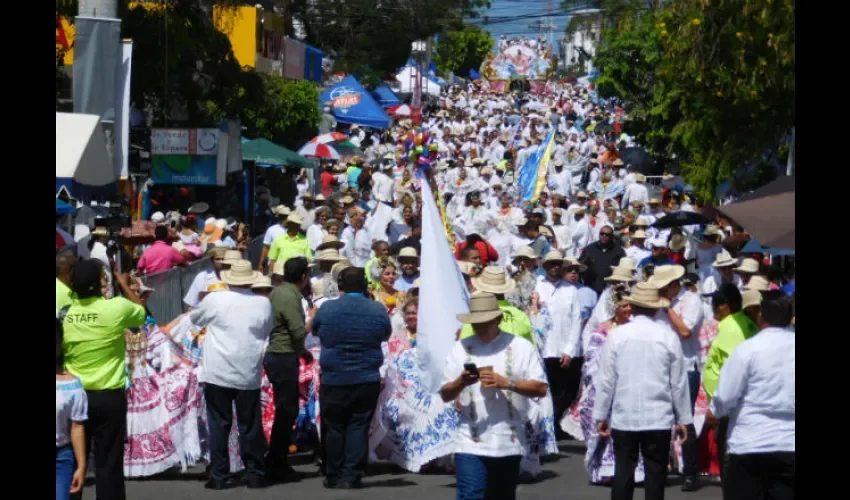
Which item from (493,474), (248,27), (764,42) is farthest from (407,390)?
(248,27)

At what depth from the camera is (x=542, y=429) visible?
11539mm

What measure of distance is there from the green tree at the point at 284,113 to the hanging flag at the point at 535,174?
5766mm

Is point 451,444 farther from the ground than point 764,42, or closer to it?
closer to it

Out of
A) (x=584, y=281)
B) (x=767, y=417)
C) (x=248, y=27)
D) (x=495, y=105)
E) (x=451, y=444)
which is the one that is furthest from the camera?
(x=495, y=105)

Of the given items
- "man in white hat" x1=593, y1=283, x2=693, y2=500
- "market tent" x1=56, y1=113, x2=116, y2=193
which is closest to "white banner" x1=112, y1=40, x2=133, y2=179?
"market tent" x1=56, y1=113, x2=116, y2=193

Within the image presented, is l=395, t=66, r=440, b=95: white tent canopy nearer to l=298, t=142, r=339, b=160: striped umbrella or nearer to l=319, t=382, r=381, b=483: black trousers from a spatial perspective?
l=298, t=142, r=339, b=160: striped umbrella

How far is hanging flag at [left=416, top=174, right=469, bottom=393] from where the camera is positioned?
9.43 metres

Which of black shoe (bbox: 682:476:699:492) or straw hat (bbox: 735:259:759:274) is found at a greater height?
straw hat (bbox: 735:259:759:274)

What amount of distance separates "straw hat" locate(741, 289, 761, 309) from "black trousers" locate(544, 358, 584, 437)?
137 inches

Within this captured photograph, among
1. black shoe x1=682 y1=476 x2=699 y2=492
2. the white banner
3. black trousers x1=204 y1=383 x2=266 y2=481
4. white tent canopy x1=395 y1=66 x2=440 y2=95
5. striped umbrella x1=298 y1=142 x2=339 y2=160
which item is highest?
white tent canopy x1=395 y1=66 x2=440 y2=95

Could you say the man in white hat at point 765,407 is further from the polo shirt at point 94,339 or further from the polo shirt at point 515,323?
the polo shirt at point 94,339
